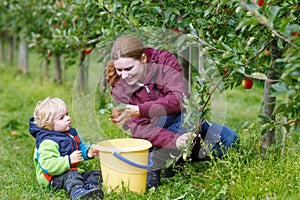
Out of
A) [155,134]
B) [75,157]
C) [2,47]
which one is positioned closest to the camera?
[75,157]

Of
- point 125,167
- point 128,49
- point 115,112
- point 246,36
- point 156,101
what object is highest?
point 246,36

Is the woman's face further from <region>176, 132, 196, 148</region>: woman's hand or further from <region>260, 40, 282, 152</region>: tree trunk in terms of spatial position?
<region>260, 40, 282, 152</region>: tree trunk

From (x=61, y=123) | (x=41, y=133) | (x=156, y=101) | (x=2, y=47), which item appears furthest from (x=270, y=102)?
(x=2, y=47)

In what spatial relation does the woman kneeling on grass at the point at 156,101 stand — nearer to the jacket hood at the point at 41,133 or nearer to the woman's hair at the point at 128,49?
the woman's hair at the point at 128,49

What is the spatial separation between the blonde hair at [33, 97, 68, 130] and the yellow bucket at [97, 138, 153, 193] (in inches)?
17.7

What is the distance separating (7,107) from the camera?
5.91 m

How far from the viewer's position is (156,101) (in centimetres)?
311

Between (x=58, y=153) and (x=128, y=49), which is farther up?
(x=128, y=49)

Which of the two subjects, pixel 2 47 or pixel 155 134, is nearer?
pixel 155 134

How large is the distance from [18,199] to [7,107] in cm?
322

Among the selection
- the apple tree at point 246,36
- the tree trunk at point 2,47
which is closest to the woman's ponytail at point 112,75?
the apple tree at point 246,36

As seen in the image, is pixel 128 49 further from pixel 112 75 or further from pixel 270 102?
pixel 270 102

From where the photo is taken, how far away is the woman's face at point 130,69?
3086 millimetres

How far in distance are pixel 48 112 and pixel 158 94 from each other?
0.79 metres
